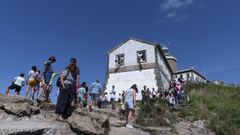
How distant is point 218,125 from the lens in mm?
13992

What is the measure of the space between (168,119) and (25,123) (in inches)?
302

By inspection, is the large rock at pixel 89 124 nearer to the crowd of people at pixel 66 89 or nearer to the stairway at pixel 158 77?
the crowd of people at pixel 66 89

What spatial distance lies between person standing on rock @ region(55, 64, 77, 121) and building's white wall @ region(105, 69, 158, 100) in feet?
64.3

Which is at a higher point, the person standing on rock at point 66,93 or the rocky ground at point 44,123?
the person standing on rock at point 66,93

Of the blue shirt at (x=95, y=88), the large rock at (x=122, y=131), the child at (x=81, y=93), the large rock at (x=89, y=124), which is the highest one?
the blue shirt at (x=95, y=88)

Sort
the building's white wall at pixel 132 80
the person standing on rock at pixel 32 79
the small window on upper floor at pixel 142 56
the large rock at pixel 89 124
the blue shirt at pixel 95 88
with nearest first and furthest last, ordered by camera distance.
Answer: the large rock at pixel 89 124
the person standing on rock at pixel 32 79
the blue shirt at pixel 95 88
the building's white wall at pixel 132 80
the small window on upper floor at pixel 142 56

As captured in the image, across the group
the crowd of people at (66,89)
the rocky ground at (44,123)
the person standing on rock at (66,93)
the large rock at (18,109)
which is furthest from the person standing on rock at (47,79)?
the person standing on rock at (66,93)

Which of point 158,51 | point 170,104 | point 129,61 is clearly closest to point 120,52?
point 129,61

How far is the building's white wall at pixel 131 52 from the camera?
96.3 ft

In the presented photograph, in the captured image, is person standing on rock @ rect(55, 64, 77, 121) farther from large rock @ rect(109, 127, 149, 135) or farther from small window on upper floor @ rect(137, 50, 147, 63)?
small window on upper floor @ rect(137, 50, 147, 63)

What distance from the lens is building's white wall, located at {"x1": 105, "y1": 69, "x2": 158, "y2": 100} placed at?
91.8 feet

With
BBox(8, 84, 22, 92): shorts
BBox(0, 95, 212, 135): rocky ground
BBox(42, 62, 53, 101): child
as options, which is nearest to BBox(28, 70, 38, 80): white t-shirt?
BBox(8, 84, 22, 92): shorts

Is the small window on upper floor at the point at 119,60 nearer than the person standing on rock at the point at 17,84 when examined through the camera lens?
No

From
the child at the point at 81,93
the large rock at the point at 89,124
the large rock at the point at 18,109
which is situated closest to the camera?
the large rock at the point at 89,124
